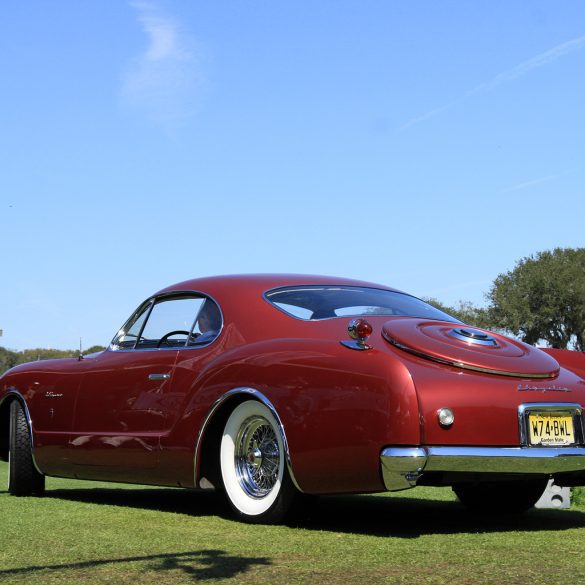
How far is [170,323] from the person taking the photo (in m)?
6.75

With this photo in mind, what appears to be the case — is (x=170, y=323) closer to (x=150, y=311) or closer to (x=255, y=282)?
(x=150, y=311)

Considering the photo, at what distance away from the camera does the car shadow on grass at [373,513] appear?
539cm

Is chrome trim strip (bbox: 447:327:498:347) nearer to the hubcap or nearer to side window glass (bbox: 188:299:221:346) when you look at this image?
the hubcap

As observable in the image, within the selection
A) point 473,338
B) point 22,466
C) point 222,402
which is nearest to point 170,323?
point 222,402

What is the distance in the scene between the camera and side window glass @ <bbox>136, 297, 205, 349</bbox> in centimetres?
654

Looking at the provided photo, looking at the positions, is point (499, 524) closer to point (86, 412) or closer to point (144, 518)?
point (144, 518)

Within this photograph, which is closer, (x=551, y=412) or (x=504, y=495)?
(x=551, y=412)

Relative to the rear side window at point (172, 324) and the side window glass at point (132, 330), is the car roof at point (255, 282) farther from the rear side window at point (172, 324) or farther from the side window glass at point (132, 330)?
the side window glass at point (132, 330)

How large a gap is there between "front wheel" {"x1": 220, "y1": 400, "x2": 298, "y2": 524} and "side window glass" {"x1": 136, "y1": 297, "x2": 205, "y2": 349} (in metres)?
0.91

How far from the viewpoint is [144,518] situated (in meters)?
5.88

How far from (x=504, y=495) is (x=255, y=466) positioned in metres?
1.73

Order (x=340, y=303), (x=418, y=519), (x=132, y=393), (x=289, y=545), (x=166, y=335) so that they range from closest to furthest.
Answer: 1. (x=289, y=545)
2. (x=418, y=519)
3. (x=340, y=303)
4. (x=132, y=393)
5. (x=166, y=335)

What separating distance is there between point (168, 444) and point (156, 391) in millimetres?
379

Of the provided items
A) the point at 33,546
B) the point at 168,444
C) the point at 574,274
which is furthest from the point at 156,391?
the point at 574,274
